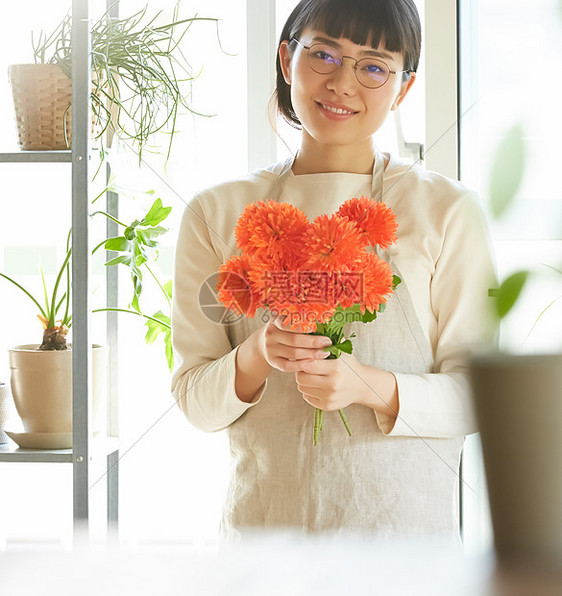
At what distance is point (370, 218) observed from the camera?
23.2 inches

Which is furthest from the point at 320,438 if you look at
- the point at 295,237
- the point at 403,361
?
the point at 295,237

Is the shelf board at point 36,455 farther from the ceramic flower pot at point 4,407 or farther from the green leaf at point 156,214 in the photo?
the green leaf at point 156,214

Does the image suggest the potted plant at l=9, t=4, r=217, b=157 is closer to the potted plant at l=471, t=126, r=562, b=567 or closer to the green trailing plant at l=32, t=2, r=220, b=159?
the green trailing plant at l=32, t=2, r=220, b=159

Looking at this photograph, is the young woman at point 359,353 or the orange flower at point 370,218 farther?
the young woman at point 359,353

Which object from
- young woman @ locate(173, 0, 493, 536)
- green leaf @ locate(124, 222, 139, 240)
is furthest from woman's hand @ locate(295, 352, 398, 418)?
green leaf @ locate(124, 222, 139, 240)

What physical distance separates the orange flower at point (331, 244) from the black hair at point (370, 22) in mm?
368

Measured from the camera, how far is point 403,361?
864mm

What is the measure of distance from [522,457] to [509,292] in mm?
47

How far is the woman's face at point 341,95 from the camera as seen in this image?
826 mm

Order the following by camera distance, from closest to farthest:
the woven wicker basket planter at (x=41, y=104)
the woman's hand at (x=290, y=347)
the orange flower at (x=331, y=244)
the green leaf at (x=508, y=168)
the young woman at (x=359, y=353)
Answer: the green leaf at (x=508, y=168) → the orange flower at (x=331, y=244) → the woman's hand at (x=290, y=347) → the young woman at (x=359, y=353) → the woven wicker basket planter at (x=41, y=104)

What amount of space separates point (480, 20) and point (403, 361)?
2.25 ft

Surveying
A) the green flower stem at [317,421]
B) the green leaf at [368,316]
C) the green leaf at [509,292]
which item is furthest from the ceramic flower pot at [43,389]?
the green leaf at [509,292]

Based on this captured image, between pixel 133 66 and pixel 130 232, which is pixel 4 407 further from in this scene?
pixel 133 66

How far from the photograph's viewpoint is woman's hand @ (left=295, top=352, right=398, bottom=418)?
731mm
